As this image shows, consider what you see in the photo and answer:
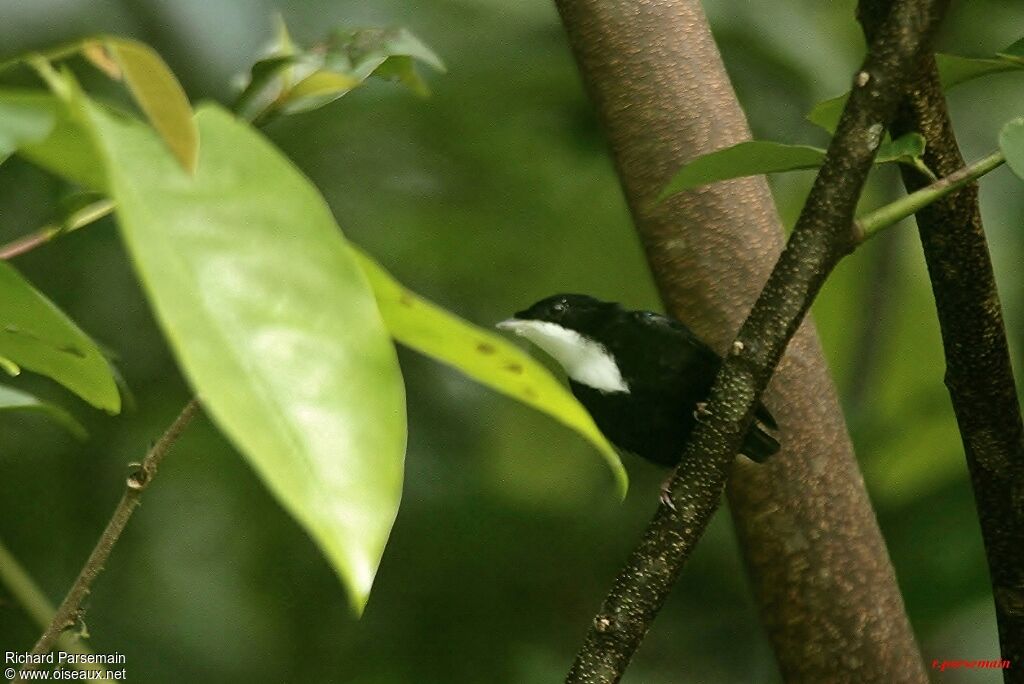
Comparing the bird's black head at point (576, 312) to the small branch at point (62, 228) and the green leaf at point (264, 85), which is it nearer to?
the green leaf at point (264, 85)

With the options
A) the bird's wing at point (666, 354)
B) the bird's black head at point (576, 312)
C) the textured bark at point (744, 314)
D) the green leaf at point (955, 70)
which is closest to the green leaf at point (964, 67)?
the green leaf at point (955, 70)

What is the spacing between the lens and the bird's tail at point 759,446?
4.11 ft

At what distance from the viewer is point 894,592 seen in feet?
4.24

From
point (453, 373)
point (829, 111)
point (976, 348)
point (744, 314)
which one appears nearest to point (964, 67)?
point (829, 111)

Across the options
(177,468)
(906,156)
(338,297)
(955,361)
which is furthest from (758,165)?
(177,468)

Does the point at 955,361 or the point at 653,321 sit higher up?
the point at 955,361

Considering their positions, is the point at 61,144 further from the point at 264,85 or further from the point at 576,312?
the point at 576,312

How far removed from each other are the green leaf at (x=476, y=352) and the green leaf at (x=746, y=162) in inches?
15.0

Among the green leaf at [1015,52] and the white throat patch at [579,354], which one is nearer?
the green leaf at [1015,52]

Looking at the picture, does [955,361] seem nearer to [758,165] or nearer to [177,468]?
[758,165]

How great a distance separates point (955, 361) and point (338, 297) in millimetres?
765

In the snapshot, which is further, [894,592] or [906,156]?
[894,592]

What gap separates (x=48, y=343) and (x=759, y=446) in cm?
81

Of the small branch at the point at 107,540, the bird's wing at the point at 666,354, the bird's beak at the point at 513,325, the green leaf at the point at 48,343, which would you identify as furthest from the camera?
the bird's beak at the point at 513,325
